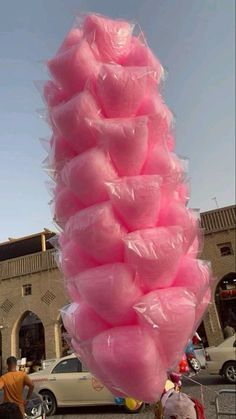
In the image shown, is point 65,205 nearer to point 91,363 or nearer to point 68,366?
point 91,363

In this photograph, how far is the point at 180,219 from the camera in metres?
1.77

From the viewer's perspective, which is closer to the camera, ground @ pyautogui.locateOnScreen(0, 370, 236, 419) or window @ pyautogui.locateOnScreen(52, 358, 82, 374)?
ground @ pyautogui.locateOnScreen(0, 370, 236, 419)

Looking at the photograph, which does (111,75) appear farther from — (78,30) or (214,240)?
(214,240)

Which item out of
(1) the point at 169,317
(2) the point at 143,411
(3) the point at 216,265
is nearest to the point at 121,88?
(1) the point at 169,317

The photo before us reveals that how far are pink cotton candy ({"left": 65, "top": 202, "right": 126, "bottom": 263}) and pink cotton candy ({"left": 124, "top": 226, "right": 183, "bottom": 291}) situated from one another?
6 cm

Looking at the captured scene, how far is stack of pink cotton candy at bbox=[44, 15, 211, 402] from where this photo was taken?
1.55 metres

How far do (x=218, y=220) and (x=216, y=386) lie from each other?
8.77 m

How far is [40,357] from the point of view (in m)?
16.6

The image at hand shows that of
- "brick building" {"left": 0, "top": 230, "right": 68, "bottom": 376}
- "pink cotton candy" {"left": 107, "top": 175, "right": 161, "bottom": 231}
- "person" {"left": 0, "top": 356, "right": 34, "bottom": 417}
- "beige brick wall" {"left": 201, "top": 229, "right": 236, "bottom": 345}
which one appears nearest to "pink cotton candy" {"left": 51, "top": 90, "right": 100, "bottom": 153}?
"pink cotton candy" {"left": 107, "top": 175, "right": 161, "bottom": 231}

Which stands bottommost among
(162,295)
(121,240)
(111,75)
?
(162,295)

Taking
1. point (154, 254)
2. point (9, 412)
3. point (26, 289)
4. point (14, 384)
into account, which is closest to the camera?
point (154, 254)

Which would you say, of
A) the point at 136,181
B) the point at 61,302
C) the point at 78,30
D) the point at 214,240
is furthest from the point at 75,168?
the point at 61,302

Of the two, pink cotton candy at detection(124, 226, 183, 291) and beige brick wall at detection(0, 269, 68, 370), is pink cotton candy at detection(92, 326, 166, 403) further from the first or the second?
beige brick wall at detection(0, 269, 68, 370)

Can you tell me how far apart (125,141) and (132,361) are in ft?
3.48
